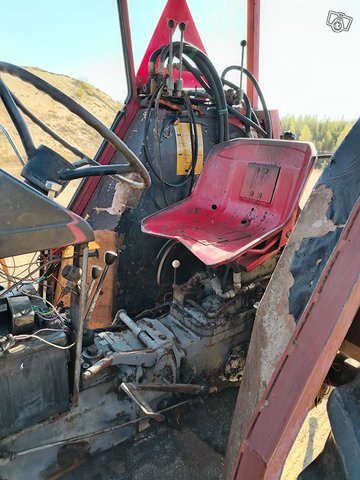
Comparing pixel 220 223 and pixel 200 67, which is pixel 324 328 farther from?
pixel 200 67

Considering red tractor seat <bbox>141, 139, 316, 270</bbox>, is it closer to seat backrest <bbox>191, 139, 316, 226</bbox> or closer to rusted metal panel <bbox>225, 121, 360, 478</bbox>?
seat backrest <bbox>191, 139, 316, 226</bbox>

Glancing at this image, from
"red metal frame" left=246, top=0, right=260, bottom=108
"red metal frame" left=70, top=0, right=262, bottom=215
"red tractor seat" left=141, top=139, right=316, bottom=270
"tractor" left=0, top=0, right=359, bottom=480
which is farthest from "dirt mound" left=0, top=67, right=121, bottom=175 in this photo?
"red tractor seat" left=141, top=139, right=316, bottom=270

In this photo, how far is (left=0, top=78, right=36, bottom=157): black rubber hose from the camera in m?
1.19

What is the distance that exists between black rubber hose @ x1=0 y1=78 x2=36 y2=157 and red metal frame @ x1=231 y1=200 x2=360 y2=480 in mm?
1045

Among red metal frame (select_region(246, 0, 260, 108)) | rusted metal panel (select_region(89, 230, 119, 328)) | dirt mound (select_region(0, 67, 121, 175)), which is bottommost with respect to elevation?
dirt mound (select_region(0, 67, 121, 175))

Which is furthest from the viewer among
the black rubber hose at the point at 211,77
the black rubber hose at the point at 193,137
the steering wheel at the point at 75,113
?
the black rubber hose at the point at 193,137

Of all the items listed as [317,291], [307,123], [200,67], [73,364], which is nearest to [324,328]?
[317,291]

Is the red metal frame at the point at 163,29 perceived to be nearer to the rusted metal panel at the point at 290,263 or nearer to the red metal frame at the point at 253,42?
the red metal frame at the point at 253,42

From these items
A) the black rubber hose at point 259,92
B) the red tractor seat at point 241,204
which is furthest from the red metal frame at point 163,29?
the red tractor seat at point 241,204

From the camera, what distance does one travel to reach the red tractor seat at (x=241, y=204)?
2.10 metres

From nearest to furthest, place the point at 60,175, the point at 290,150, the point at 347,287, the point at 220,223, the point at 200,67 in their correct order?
the point at 347,287 → the point at 60,175 → the point at 290,150 → the point at 220,223 → the point at 200,67

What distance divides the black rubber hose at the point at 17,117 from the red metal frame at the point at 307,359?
1045mm

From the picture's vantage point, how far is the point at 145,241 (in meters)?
2.76

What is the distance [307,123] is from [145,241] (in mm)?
30490
